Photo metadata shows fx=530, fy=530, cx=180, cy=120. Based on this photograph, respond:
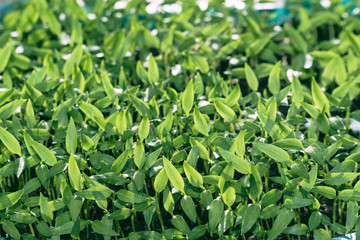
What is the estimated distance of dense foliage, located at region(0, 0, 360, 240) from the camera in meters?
1.37

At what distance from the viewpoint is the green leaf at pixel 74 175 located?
4.49ft

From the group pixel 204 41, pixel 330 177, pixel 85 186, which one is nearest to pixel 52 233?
pixel 85 186

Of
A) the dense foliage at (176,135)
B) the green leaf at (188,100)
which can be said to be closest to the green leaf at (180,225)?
the dense foliage at (176,135)

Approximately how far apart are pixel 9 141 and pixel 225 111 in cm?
61

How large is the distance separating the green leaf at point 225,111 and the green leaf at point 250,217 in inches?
11.8

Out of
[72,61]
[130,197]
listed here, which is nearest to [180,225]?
[130,197]

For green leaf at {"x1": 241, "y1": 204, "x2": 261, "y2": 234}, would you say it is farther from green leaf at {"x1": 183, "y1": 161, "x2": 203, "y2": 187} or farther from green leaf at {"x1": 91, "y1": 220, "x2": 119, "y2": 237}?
green leaf at {"x1": 91, "y1": 220, "x2": 119, "y2": 237}

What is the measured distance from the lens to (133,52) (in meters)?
2.02

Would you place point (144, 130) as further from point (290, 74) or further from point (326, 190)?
point (290, 74)

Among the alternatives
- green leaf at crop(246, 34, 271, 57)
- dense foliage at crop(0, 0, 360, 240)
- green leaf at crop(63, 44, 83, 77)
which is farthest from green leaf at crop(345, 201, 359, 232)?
green leaf at crop(63, 44, 83, 77)

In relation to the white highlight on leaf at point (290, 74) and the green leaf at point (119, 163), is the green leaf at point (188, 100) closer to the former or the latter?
the green leaf at point (119, 163)

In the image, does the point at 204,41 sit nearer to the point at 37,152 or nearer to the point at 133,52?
the point at 133,52

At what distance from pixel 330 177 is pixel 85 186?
2.19 ft

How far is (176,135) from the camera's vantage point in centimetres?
163
